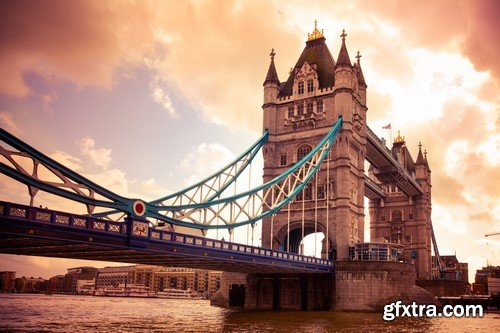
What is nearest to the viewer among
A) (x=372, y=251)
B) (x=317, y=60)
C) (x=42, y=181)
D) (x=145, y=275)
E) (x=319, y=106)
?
(x=42, y=181)

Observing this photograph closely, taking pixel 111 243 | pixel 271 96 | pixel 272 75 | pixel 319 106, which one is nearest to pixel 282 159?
pixel 319 106

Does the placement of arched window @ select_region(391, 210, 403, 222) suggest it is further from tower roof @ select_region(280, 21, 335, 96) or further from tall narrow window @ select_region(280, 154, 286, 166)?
tall narrow window @ select_region(280, 154, 286, 166)

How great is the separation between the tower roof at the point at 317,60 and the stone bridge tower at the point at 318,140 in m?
0.13

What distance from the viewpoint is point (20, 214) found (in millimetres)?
25859

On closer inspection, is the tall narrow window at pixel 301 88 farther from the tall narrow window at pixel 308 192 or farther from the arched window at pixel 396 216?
the arched window at pixel 396 216

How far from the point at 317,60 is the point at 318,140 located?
1147cm

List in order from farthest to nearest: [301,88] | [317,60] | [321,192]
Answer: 1. [317,60]
2. [301,88]
3. [321,192]

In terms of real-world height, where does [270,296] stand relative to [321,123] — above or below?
below

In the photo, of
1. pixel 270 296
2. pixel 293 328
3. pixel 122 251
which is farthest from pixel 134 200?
pixel 270 296

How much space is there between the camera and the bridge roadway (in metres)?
26.4

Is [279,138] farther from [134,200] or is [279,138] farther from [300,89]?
[134,200]

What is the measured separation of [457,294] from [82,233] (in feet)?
250

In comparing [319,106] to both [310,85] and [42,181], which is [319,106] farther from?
[42,181]

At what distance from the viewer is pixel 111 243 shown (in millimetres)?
30781
